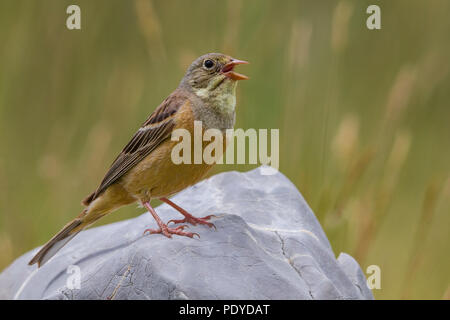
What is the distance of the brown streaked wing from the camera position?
388 centimetres

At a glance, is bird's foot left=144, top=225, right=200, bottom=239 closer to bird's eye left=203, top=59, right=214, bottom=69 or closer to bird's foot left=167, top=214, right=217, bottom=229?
bird's foot left=167, top=214, right=217, bottom=229

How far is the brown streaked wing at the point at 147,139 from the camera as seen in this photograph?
3881 millimetres

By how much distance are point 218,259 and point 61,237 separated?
41.5 inches

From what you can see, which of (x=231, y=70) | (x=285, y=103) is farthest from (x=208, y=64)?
(x=285, y=103)

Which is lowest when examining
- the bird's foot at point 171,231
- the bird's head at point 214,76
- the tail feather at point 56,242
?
the tail feather at point 56,242

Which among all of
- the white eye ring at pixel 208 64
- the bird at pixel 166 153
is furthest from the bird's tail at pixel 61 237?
the white eye ring at pixel 208 64

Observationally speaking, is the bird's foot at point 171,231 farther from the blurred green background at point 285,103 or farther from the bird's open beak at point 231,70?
the blurred green background at point 285,103

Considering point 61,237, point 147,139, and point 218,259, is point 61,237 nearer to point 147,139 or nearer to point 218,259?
point 147,139

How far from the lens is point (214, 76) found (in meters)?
3.96

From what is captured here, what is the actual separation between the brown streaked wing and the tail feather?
183 mm

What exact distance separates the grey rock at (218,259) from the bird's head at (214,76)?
690 millimetres
